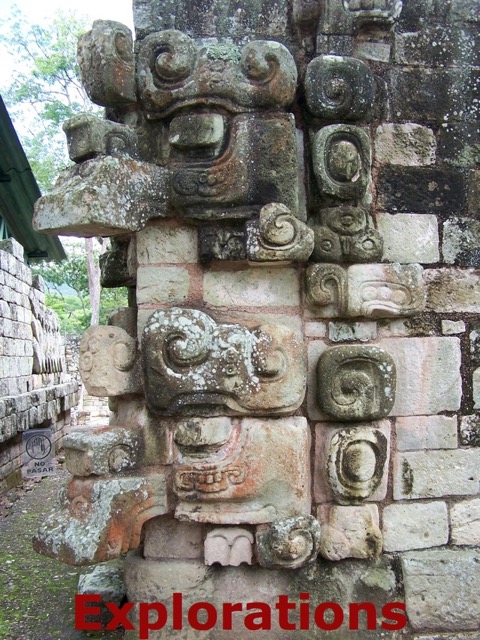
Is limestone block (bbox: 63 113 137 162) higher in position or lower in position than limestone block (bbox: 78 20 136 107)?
lower

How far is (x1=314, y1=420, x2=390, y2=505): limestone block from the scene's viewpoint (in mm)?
2443

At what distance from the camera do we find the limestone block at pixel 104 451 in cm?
233

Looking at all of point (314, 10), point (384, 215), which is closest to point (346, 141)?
point (384, 215)

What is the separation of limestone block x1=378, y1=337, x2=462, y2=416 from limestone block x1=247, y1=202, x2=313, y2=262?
60cm

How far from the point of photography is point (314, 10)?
249 cm

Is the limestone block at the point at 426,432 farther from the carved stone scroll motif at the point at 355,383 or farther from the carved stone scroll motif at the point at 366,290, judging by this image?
the carved stone scroll motif at the point at 366,290

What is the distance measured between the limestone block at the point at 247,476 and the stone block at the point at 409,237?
2.87 feet

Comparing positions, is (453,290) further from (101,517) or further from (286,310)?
(101,517)

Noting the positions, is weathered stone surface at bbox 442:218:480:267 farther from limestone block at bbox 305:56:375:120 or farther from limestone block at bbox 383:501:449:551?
limestone block at bbox 383:501:449:551

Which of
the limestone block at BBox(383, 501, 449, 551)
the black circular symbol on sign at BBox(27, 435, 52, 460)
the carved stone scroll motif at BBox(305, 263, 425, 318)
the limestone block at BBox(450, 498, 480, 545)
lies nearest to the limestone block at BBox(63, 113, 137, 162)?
the carved stone scroll motif at BBox(305, 263, 425, 318)

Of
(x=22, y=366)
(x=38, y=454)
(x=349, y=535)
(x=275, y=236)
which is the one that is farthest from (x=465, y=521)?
(x=22, y=366)

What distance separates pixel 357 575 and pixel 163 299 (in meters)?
1.41

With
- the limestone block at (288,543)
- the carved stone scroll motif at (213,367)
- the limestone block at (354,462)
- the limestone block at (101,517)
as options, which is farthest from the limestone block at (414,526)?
the limestone block at (101,517)

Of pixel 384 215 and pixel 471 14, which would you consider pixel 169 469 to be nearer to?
pixel 384 215
